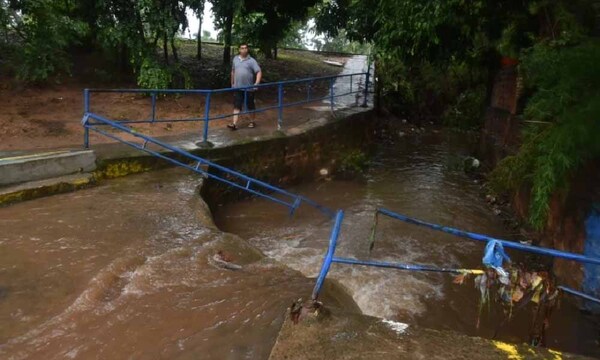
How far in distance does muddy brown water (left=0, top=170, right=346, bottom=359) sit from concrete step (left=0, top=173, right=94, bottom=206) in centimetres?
14

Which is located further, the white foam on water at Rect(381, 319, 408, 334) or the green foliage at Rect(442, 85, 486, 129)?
the green foliage at Rect(442, 85, 486, 129)

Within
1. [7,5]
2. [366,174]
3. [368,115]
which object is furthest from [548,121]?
[7,5]

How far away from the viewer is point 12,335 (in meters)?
3.37

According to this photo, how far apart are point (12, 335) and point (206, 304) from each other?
4.35ft

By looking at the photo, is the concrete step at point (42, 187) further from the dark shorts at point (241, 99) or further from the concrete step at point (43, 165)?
the dark shorts at point (241, 99)

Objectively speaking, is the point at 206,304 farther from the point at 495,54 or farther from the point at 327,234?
the point at 495,54

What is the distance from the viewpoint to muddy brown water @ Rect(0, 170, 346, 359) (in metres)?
3.32

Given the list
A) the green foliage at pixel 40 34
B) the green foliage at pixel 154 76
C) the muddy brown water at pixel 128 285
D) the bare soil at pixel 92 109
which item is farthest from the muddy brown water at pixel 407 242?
the green foliage at pixel 40 34

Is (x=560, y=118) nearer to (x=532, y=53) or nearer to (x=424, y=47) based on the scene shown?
(x=532, y=53)

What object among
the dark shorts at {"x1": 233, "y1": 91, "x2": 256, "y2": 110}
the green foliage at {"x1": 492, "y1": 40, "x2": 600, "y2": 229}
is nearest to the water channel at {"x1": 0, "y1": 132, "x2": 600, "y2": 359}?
the green foliage at {"x1": 492, "y1": 40, "x2": 600, "y2": 229}

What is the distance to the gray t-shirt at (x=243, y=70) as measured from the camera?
29.1 feet

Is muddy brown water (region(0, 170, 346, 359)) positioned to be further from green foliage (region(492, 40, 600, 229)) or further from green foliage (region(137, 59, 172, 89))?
green foliage (region(137, 59, 172, 89))

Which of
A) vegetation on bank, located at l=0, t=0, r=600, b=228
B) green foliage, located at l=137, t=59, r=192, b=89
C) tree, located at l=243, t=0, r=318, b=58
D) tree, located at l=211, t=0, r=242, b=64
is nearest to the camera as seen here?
vegetation on bank, located at l=0, t=0, r=600, b=228

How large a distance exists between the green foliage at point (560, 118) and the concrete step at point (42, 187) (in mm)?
5291
